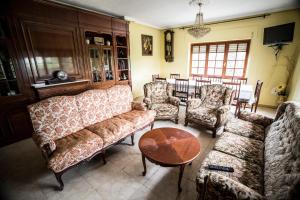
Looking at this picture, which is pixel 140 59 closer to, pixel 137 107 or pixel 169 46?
pixel 169 46

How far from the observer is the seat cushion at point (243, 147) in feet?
5.14

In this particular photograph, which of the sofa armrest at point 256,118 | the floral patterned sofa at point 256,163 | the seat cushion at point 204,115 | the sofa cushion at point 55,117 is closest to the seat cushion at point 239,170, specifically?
the floral patterned sofa at point 256,163

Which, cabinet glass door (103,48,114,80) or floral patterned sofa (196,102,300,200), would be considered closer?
floral patterned sofa (196,102,300,200)

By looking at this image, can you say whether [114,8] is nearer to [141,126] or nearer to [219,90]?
[141,126]

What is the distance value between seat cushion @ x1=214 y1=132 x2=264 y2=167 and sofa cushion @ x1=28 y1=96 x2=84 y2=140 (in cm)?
202

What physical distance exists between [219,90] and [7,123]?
408 centimetres

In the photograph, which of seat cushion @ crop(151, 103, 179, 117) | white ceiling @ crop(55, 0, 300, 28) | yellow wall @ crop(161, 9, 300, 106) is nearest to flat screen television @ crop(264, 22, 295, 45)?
yellow wall @ crop(161, 9, 300, 106)

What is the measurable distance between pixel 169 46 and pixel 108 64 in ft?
9.19

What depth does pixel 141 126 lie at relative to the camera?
8.58 feet

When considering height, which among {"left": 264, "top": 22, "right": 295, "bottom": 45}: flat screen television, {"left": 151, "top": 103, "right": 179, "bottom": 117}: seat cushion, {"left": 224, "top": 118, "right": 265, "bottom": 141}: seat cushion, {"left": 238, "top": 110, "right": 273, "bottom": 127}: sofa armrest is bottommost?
{"left": 151, "top": 103, "right": 179, "bottom": 117}: seat cushion

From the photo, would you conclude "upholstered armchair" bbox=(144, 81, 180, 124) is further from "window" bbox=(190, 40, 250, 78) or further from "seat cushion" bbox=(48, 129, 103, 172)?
"window" bbox=(190, 40, 250, 78)

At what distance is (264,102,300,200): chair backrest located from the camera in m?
0.93

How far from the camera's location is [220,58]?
485 cm

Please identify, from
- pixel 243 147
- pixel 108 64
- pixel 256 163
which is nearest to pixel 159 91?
pixel 108 64
